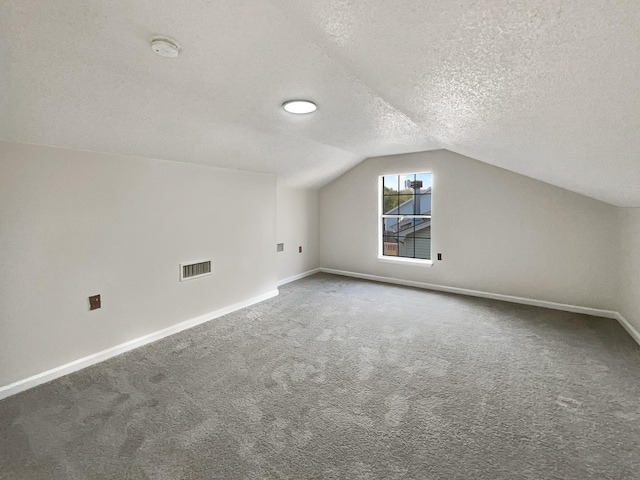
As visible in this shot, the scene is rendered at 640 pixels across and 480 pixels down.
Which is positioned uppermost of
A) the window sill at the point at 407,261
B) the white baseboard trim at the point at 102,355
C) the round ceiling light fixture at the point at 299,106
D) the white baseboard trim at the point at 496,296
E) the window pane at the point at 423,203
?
the round ceiling light fixture at the point at 299,106

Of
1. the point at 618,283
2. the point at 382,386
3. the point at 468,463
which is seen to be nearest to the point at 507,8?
the point at 468,463

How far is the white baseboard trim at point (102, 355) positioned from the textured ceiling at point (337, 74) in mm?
1701

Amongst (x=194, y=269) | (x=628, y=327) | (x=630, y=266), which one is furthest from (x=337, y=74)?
(x=628, y=327)

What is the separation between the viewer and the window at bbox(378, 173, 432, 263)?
4.93 m

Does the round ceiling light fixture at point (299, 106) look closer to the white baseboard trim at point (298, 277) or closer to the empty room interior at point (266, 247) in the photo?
the empty room interior at point (266, 247)

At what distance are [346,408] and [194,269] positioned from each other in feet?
7.23

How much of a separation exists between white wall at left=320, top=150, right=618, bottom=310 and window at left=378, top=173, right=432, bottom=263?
23cm

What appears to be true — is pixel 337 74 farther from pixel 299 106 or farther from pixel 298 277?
pixel 298 277

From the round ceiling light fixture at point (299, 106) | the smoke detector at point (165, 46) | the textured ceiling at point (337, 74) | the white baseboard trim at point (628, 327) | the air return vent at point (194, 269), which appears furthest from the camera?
the air return vent at point (194, 269)

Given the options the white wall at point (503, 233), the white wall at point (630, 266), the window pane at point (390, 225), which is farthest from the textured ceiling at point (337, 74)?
the window pane at point (390, 225)

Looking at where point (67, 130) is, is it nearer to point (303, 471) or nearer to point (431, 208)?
point (303, 471)

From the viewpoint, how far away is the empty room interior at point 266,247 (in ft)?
4.13

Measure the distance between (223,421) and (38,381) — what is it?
1.53 metres

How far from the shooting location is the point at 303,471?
1448 mm
